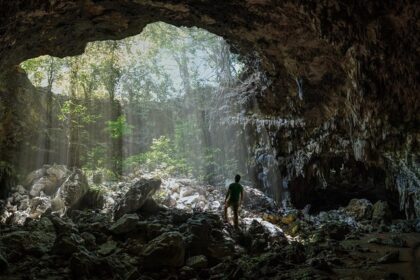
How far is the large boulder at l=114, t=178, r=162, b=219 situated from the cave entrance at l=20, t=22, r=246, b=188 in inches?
224

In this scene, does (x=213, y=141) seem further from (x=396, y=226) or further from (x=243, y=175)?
(x=396, y=226)

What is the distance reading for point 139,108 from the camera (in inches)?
902

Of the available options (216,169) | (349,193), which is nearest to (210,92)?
(216,169)

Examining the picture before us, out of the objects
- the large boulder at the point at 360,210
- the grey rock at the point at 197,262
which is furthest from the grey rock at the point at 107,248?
the large boulder at the point at 360,210

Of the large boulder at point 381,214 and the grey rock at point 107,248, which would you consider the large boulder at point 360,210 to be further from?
the grey rock at point 107,248

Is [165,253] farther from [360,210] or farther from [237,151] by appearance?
[237,151]

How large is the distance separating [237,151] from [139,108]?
8.13 meters

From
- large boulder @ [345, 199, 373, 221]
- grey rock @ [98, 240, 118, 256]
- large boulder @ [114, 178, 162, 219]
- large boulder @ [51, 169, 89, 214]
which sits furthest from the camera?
large boulder @ [345, 199, 373, 221]

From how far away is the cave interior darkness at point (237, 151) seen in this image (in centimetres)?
534

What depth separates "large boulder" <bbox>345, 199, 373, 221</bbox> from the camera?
1162 centimetres

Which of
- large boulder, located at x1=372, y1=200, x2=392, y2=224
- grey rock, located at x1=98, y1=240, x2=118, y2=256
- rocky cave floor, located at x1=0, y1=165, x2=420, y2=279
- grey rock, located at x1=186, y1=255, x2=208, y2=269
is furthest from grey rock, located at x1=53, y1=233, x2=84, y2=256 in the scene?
large boulder, located at x1=372, y1=200, x2=392, y2=224

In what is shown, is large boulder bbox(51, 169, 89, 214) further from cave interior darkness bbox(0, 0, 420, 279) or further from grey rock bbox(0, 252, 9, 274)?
grey rock bbox(0, 252, 9, 274)

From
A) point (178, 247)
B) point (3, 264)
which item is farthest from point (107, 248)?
point (3, 264)

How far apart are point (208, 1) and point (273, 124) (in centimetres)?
626
